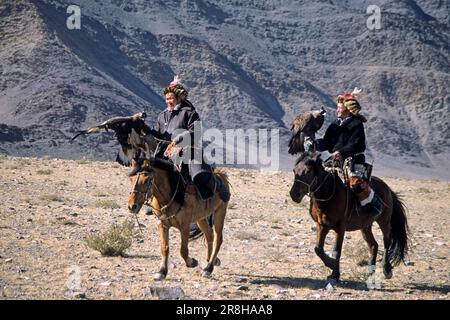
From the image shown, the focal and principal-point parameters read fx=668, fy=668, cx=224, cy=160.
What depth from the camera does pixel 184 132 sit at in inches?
360

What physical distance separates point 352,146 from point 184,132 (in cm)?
241

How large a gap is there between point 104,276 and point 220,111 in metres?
68.8

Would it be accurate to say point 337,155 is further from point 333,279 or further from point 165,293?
point 165,293

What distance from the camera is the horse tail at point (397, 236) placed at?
10578mm

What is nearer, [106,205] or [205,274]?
[205,274]

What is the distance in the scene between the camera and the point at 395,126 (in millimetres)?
83750

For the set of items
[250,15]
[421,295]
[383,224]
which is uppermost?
[250,15]

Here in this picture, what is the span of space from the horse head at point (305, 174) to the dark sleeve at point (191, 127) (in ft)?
4.82

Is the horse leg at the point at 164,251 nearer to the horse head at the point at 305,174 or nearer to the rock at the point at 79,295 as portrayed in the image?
the rock at the point at 79,295

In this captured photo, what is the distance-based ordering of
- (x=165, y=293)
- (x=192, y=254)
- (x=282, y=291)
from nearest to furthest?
(x=165, y=293), (x=282, y=291), (x=192, y=254)

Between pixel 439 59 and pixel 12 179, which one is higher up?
pixel 439 59

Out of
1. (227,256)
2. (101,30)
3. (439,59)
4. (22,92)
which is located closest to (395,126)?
(439,59)

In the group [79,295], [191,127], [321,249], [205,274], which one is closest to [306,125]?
[191,127]
